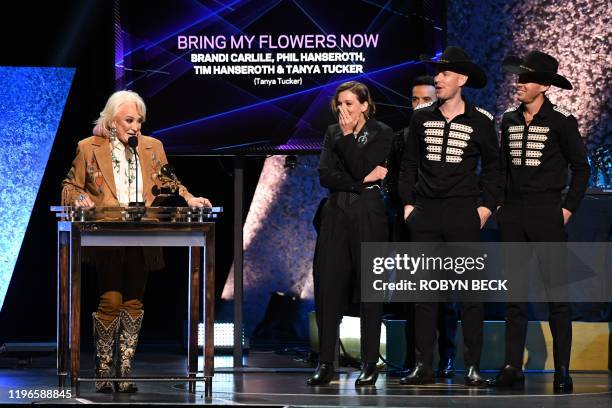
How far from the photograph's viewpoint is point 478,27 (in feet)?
28.1

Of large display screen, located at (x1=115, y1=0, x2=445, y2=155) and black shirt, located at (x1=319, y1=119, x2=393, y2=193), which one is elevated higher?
large display screen, located at (x1=115, y1=0, x2=445, y2=155)

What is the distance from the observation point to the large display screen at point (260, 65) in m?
6.79

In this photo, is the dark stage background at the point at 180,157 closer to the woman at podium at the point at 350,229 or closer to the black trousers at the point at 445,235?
the woman at podium at the point at 350,229

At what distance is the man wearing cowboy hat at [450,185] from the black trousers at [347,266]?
0.20 metres

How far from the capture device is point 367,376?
583cm

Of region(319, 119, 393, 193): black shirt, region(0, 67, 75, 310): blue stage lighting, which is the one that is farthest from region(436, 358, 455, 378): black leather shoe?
region(0, 67, 75, 310): blue stage lighting

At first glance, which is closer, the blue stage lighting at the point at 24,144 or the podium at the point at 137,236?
the podium at the point at 137,236

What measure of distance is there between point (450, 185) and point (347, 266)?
0.65 m

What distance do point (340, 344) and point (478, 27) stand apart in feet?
9.05

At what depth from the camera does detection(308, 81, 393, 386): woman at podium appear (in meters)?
5.84

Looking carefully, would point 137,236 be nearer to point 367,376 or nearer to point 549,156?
point 367,376

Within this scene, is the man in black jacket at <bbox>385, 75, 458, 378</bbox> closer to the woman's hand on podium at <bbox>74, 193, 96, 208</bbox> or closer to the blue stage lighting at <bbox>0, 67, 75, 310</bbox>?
the woman's hand on podium at <bbox>74, 193, 96, 208</bbox>

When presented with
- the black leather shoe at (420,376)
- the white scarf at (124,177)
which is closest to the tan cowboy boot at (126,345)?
the white scarf at (124,177)

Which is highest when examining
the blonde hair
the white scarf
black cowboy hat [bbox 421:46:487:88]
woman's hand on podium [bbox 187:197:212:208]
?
black cowboy hat [bbox 421:46:487:88]
